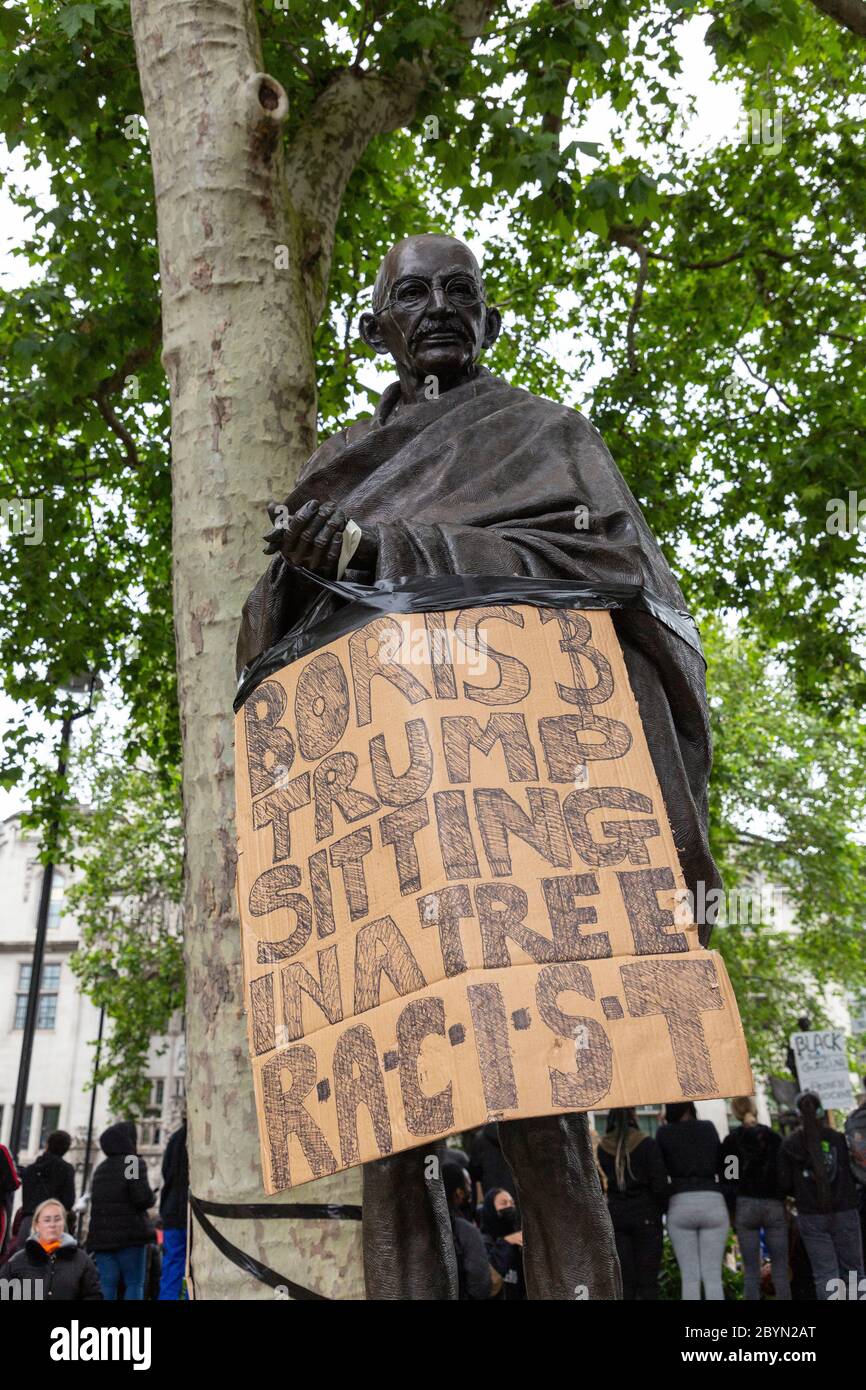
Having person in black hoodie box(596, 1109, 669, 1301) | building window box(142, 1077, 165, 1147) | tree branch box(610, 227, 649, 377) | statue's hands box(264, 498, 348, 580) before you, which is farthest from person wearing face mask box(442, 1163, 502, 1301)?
building window box(142, 1077, 165, 1147)

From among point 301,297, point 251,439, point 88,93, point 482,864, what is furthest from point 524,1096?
point 88,93

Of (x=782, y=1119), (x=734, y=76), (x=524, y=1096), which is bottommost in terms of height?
(x=524, y=1096)

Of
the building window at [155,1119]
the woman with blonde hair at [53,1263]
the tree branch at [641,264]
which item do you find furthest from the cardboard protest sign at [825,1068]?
the building window at [155,1119]

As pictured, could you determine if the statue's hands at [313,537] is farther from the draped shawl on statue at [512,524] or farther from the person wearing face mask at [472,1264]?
the person wearing face mask at [472,1264]

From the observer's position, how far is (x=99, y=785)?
2811 centimetres

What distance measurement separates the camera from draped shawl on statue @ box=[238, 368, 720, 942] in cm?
267

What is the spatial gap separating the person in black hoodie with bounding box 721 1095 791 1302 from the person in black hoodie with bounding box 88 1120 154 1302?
4.04 m

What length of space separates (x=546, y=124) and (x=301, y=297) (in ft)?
19.4

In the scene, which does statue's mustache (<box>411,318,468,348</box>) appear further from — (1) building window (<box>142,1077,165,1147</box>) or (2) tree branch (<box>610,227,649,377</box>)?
(1) building window (<box>142,1077,165,1147</box>)

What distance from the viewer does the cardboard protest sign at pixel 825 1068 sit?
9.60m

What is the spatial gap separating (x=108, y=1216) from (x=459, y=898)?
7.73 metres

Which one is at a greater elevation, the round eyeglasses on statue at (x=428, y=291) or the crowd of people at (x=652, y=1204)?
the round eyeglasses on statue at (x=428, y=291)

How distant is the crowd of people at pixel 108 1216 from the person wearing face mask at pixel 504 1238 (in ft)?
6.55
